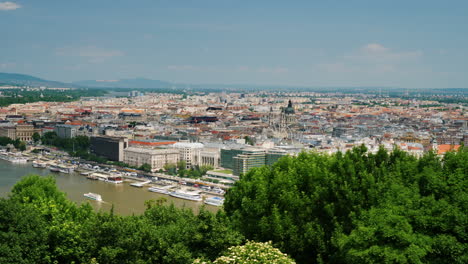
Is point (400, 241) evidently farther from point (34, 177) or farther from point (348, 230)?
point (34, 177)

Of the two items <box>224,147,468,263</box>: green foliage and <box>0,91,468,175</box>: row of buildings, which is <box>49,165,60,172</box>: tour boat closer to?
<box>0,91,468,175</box>: row of buildings

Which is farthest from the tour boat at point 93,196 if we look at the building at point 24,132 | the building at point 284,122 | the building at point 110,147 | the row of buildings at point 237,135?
the building at point 284,122

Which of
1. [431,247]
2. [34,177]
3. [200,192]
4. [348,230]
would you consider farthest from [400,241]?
[200,192]

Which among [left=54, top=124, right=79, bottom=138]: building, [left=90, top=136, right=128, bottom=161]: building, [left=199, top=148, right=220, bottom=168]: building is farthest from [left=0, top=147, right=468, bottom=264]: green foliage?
[left=54, top=124, right=79, bottom=138]: building

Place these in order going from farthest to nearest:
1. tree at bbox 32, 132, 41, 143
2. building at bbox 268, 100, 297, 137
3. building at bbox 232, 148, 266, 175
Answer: building at bbox 268, 100, 297, 137
tree at bbox 32, 132, 41, 143
building at bbox 232, 148, 266, 175

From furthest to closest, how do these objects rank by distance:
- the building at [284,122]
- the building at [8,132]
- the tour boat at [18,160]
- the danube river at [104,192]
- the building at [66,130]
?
the building at [284,122] < the building at [8,132] < the building at [66,130] < the tour boat at [18,160] < the danube river at [104,192]

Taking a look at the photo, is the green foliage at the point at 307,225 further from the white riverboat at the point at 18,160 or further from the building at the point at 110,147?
the white riverboat at the point at 18,160

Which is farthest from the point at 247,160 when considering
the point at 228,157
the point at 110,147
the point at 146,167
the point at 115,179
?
the point at 110,147
